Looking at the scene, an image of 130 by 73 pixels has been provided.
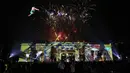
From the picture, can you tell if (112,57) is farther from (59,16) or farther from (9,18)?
(9,18)

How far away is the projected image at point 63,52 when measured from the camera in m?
7.87

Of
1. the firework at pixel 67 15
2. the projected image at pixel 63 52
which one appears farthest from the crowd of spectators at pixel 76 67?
the firework at pixel 67 15

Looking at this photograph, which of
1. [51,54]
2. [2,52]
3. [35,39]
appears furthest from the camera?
[35,39]

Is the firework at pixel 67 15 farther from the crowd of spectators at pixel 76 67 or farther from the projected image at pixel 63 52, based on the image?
the crowd of spectators at pixel 76 67

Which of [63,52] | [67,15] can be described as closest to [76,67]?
[63,52]

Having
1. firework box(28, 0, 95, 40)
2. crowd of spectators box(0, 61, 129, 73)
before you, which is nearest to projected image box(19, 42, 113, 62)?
crowd of spectators box(0, 61, 129, 73)

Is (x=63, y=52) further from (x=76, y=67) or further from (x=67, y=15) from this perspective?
(x=67, y=15)

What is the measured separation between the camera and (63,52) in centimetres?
803

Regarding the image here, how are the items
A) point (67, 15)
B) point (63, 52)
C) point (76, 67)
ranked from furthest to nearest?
point (67, 15), point (63, 52), point (76, 67)

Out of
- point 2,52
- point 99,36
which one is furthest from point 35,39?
point 99,36

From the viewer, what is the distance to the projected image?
7871mm

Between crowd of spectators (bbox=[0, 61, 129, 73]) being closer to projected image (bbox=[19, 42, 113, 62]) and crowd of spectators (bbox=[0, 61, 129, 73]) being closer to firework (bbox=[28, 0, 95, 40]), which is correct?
projected image (bbox=[19, 42, 113, 62])

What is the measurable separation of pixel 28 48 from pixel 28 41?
1.43 ft

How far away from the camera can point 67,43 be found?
820 centimetres
